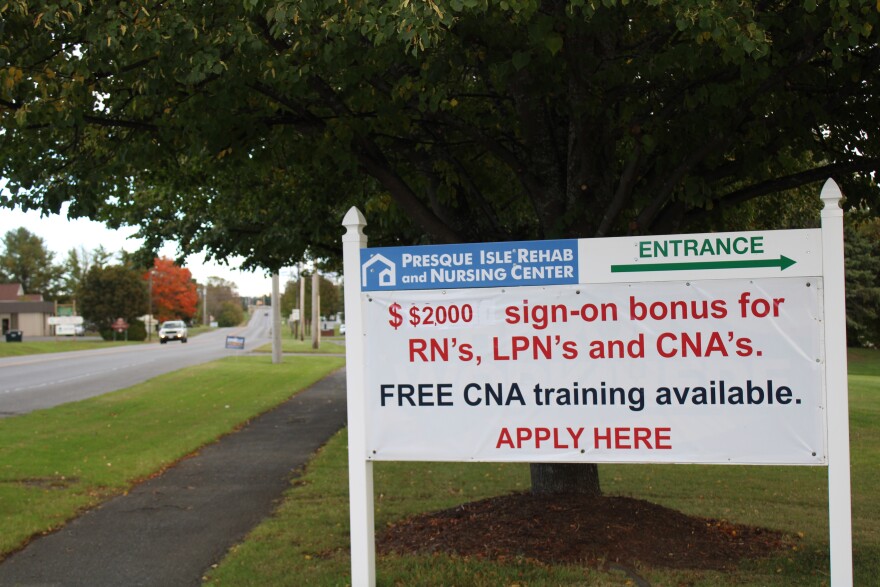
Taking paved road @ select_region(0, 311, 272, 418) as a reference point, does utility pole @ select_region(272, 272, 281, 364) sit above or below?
above

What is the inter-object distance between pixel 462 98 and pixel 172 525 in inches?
186

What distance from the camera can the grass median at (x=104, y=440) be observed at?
8.64 metres

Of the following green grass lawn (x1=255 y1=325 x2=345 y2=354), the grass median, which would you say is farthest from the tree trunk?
green grass lawn (x1=255 y1=325 x2=345 y2=354)

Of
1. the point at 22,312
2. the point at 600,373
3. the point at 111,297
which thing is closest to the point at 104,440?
the point at 600,373

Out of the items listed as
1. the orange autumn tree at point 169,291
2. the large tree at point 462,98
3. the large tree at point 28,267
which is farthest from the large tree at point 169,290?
the large tree at point 462,98

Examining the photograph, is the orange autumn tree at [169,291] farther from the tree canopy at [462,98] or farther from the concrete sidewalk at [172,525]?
the tree canopy at [462,98]

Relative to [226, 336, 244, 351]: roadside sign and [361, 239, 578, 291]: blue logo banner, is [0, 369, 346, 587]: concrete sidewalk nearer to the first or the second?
[361, 239, 578, 291]: blue logo banner

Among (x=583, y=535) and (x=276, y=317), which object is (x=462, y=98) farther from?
(x=276, y=317)

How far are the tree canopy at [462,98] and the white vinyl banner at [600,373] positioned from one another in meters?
1.54

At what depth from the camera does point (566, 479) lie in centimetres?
712

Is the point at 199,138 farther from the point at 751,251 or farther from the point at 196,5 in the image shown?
the point at 751,251

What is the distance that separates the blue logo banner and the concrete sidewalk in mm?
2599

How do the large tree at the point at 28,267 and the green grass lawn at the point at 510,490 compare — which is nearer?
the green grass lawn at the point at 510,490

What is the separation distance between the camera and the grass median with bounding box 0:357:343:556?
8641 mm
